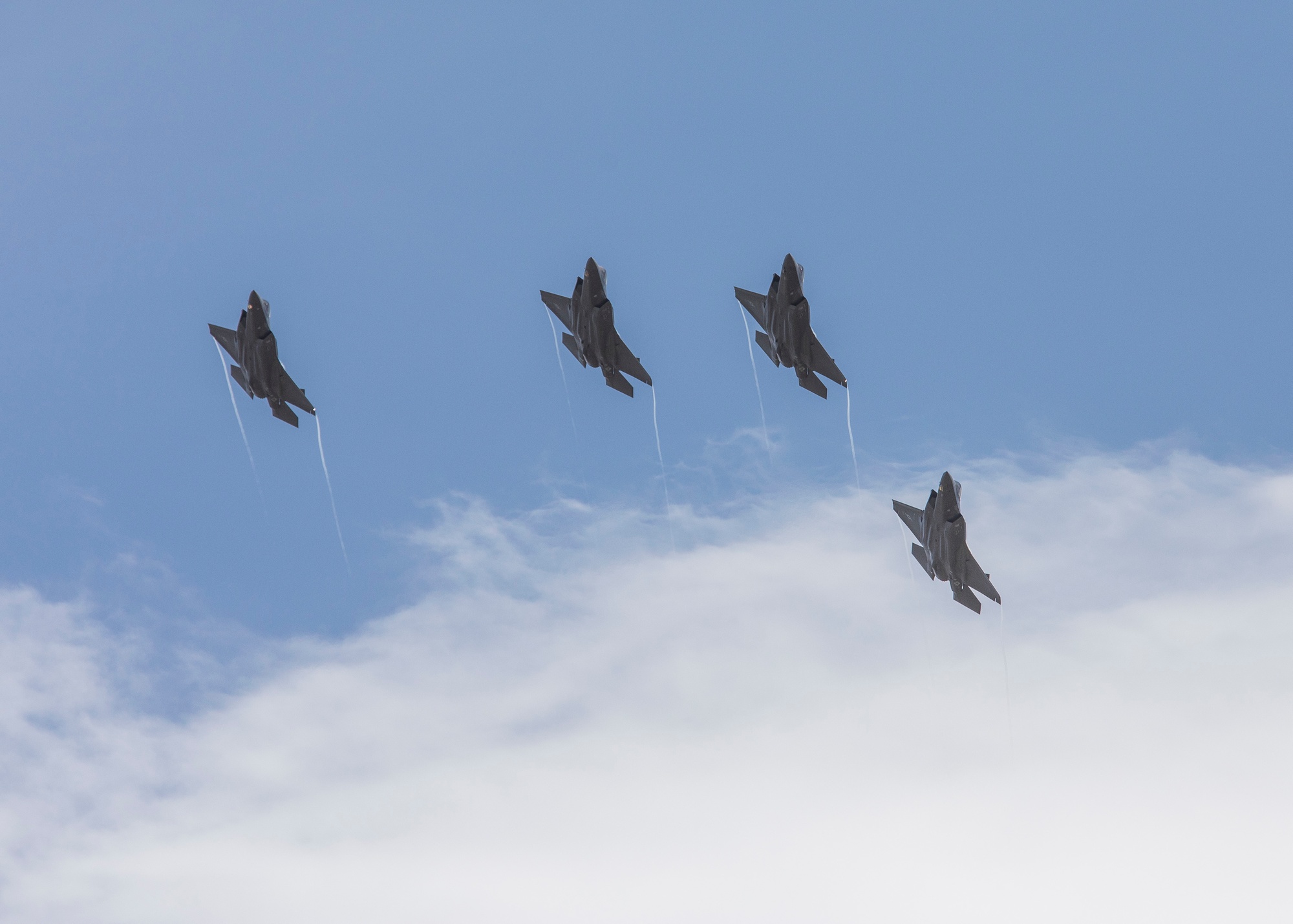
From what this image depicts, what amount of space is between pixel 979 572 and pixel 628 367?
30.1 meters

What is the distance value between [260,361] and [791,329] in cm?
3581

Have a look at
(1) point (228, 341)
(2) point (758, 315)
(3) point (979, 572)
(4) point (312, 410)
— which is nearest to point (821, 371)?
(2) point (758, 315)

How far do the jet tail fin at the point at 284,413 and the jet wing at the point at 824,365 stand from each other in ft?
119

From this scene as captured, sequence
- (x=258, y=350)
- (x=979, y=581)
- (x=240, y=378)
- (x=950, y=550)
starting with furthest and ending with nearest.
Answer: (x=979, y=581) < (x=950, y=550) < (x=240, y=378) < (x=258, y=350)

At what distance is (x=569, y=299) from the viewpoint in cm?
8338

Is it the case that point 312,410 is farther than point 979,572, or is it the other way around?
point 979,572

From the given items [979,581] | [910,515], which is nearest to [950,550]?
[979,581]

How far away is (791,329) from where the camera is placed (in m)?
81.1

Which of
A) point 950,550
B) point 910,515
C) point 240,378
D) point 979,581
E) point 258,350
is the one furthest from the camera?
point 910,515

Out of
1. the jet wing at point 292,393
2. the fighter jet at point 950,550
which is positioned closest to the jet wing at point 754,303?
the fighter jet at point 950,550

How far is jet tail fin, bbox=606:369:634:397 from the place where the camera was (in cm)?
8356

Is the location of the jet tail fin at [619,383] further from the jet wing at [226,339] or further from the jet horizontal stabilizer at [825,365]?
the jet wing at [226,339]

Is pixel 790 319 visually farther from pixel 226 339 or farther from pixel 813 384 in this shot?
pixel 226 339

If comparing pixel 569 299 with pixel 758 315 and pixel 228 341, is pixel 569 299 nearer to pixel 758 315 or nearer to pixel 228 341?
pixel 758 315
